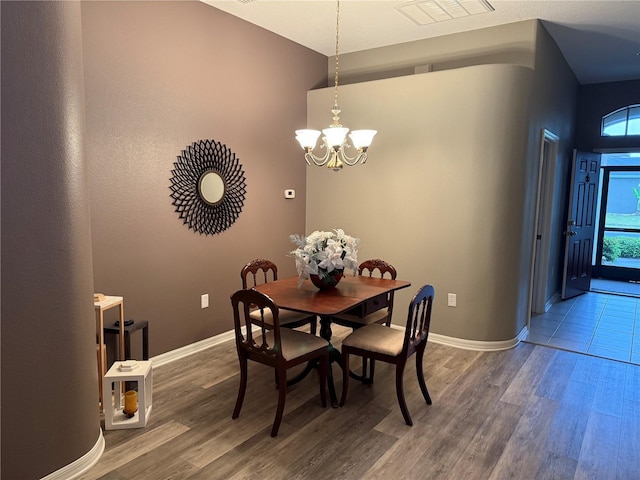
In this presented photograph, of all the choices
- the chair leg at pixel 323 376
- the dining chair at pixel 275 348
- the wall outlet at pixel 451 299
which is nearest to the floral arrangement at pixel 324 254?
the dining chair at pixel 275 348

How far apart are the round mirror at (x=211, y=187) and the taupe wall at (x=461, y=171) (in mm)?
1439

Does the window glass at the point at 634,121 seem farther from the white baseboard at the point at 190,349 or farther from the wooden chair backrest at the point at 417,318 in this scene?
the white baseboard at the point at 190,349

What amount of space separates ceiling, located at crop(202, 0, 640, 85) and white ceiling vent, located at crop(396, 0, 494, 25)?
50 millimetres

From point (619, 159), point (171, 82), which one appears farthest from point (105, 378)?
point (619, 159)

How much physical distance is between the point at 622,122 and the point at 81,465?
698 cm

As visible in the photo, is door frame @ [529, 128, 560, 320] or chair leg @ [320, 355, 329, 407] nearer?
chair leg @ [320, 355, 329, 407]

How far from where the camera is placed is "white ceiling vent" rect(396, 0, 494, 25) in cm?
366

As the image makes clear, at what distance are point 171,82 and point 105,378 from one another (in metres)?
2.21

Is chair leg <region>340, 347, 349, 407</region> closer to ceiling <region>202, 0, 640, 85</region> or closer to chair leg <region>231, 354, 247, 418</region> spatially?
chair leg <region>231, 354, 247, 418</region>

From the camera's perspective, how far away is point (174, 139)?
3555mm

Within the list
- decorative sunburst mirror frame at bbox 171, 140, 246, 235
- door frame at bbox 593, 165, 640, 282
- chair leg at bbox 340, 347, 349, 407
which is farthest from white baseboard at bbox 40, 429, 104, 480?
door frame at bbox 593, 165, 640, 282

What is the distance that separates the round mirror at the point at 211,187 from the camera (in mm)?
Answer: 3783

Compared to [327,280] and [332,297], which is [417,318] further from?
[327,280]

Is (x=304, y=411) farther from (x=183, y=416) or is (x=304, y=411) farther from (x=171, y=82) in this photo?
(x=171, y=82)
